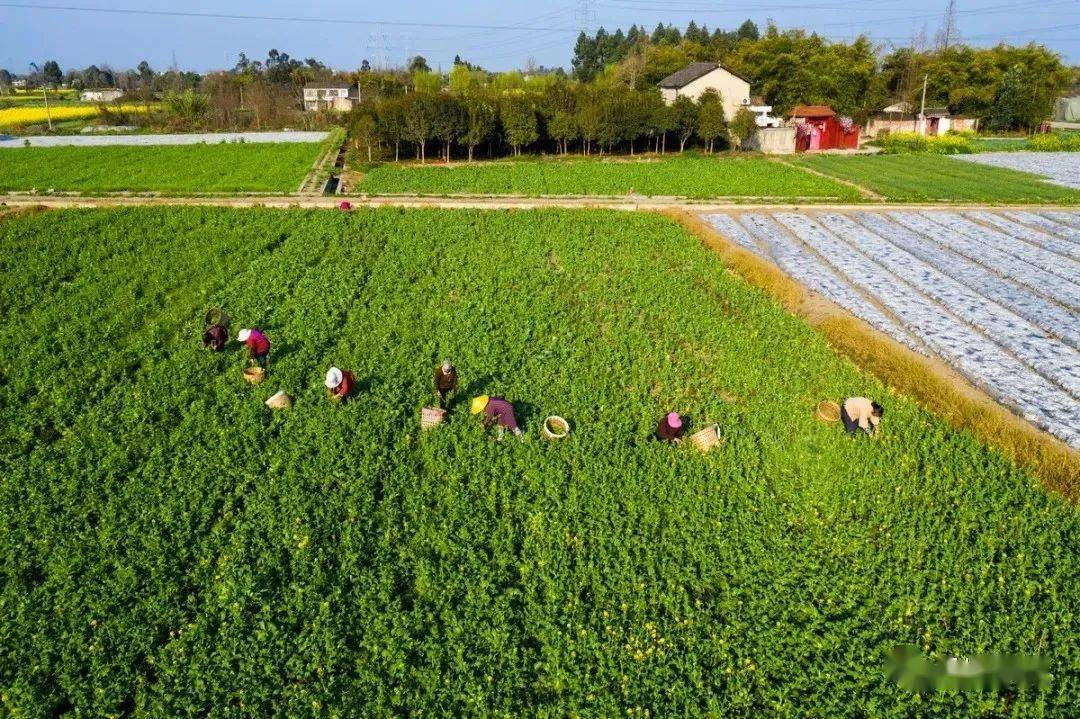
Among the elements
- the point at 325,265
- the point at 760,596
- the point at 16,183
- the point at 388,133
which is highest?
the point at 388,133

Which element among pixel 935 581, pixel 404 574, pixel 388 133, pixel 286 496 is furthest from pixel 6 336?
pixel 388 133

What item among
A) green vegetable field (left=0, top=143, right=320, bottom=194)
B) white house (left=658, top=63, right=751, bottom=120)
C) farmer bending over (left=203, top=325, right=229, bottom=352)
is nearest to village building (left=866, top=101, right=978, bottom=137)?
white house (left=658, top=63, right=751, bottom=120)

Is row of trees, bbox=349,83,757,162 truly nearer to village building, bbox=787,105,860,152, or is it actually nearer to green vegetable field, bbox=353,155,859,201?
green vegetable field, bbox=353,155,859,201

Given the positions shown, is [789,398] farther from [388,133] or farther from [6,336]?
[388,133]

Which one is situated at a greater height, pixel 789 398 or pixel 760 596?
pixel 789 398

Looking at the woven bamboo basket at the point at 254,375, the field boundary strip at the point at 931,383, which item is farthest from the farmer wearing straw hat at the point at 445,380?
the field boundary strip at the point at 931,383

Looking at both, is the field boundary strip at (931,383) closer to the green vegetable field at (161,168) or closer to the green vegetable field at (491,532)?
the green vegetable field at (491,532)

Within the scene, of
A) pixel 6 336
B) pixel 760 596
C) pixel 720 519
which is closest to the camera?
pixel 760 596

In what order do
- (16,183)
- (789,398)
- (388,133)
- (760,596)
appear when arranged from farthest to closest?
(388,133)
(16,183)
(789,398)
(760,596)
